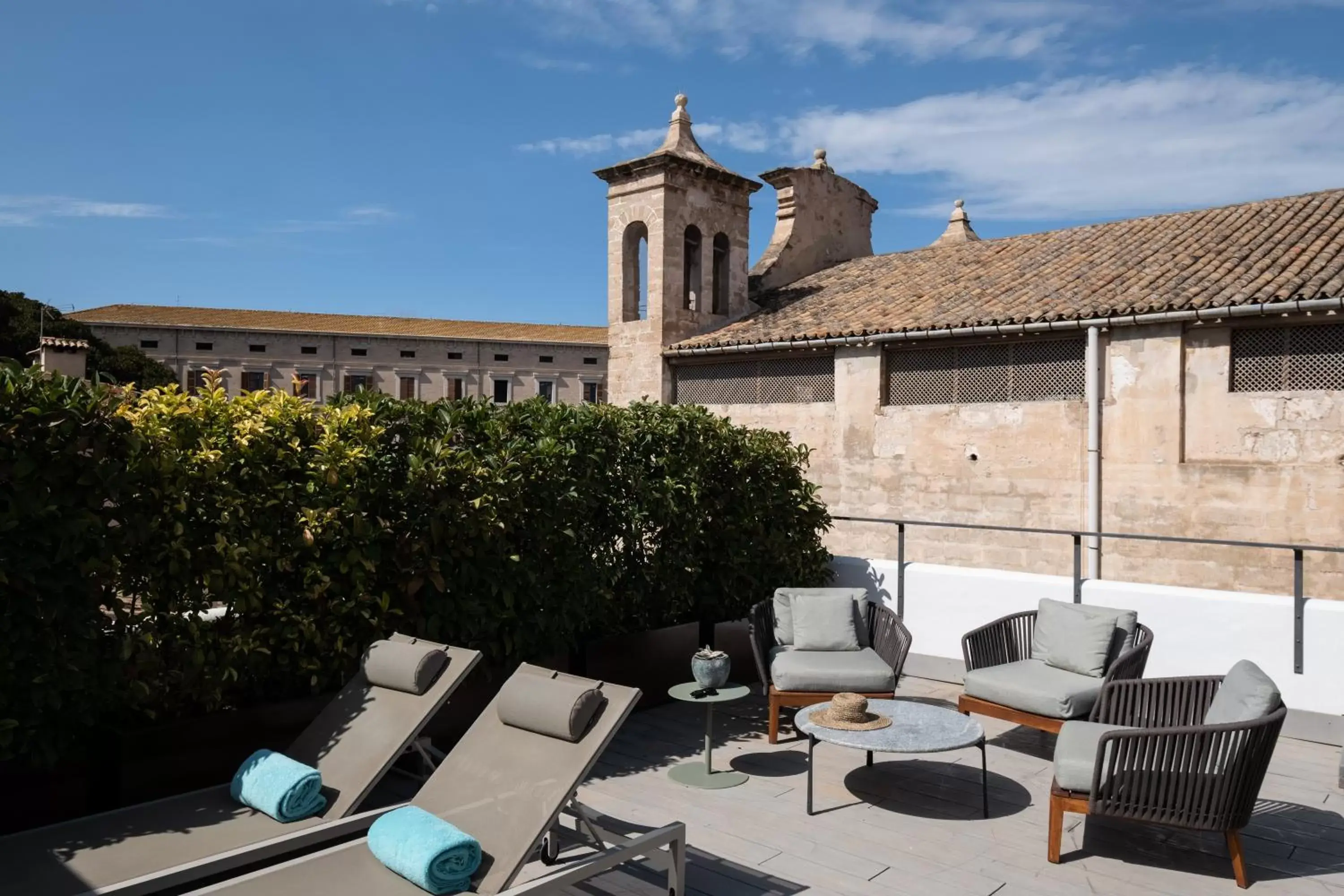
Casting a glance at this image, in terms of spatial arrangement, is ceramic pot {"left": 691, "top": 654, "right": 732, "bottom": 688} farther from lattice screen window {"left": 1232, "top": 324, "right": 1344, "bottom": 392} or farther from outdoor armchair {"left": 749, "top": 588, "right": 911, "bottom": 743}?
lattice screen window {"left": 1232, "top": 324, "right": 1344, "bottom": 392}

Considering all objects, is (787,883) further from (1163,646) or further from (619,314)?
(619,314)

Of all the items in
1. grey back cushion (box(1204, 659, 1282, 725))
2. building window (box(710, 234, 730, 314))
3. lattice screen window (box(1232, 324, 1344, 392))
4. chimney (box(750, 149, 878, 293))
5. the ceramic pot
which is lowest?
the ceramic pot

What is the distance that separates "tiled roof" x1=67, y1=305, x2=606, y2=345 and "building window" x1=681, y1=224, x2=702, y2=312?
30.0 m

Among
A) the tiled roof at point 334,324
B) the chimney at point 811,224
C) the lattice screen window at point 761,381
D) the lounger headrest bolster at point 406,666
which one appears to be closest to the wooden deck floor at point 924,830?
the lounger headrest bolster at point 406,666

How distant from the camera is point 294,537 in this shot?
5.08m

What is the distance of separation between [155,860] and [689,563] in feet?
14.9

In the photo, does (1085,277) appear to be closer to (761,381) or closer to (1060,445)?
(1060,445)

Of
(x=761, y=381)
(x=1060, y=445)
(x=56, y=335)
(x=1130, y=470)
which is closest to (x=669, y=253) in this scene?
(x=761, y=381)

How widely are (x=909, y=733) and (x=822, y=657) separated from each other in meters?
1.55

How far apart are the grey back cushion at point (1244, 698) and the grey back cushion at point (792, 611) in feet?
8.29

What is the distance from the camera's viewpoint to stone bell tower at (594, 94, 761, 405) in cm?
1733

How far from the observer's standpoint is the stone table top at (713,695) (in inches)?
213

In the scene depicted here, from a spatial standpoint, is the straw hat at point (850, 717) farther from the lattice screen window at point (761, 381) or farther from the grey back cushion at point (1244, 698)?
the lattice screen window at point (761, 381)

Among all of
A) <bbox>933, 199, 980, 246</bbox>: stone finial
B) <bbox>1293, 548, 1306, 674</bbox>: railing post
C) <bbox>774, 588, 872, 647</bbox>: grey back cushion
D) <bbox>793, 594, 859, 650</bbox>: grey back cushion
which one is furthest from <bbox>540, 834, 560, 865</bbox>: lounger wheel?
<bbox>933, 199, 980, 246</bbox>: stone finial
